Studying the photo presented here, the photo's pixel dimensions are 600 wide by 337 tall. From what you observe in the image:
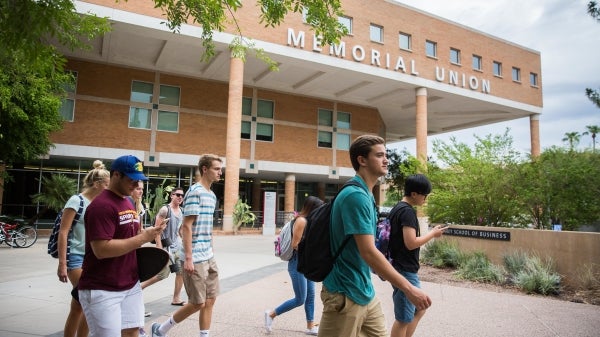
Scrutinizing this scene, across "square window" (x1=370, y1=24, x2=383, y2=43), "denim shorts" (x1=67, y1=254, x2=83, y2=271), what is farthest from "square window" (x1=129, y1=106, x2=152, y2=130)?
"denim shorts" (x1=67, y1=254, x2=83, y2=271)

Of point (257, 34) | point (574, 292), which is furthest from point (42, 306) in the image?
point (257, 34)

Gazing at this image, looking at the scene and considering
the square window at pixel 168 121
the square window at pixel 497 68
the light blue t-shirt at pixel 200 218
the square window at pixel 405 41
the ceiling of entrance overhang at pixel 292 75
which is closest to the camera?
the light blue t-shirt at pixel 200 218

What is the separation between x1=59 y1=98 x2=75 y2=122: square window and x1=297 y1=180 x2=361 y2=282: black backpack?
23.5 meters

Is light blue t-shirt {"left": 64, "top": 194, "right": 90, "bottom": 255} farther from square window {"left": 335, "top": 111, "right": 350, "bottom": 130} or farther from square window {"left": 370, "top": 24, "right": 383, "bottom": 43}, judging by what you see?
square window {"left": 335, "top": 111, "right": 350, "bottom": 130}

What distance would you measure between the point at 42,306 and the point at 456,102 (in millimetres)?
29314

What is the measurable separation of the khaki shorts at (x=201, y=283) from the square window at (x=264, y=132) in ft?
75.3

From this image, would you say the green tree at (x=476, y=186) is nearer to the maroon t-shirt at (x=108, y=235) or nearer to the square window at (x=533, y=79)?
the maroon t-shirt at (x=108, y=235)

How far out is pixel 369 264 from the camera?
2316 mm

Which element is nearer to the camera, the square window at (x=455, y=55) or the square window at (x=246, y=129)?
the square window at (x=246, y=129)

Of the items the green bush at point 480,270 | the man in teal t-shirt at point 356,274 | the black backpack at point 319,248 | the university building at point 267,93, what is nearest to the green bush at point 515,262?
the green bush at point 480,270

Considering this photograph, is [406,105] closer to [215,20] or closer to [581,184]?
[581,184]

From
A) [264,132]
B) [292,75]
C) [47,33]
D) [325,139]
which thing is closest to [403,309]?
[47,33]

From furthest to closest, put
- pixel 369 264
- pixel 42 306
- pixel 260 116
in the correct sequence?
pixel 260 116 < pixel 42 306 < pixel 369 264

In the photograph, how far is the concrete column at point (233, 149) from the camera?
20783 millimetres
